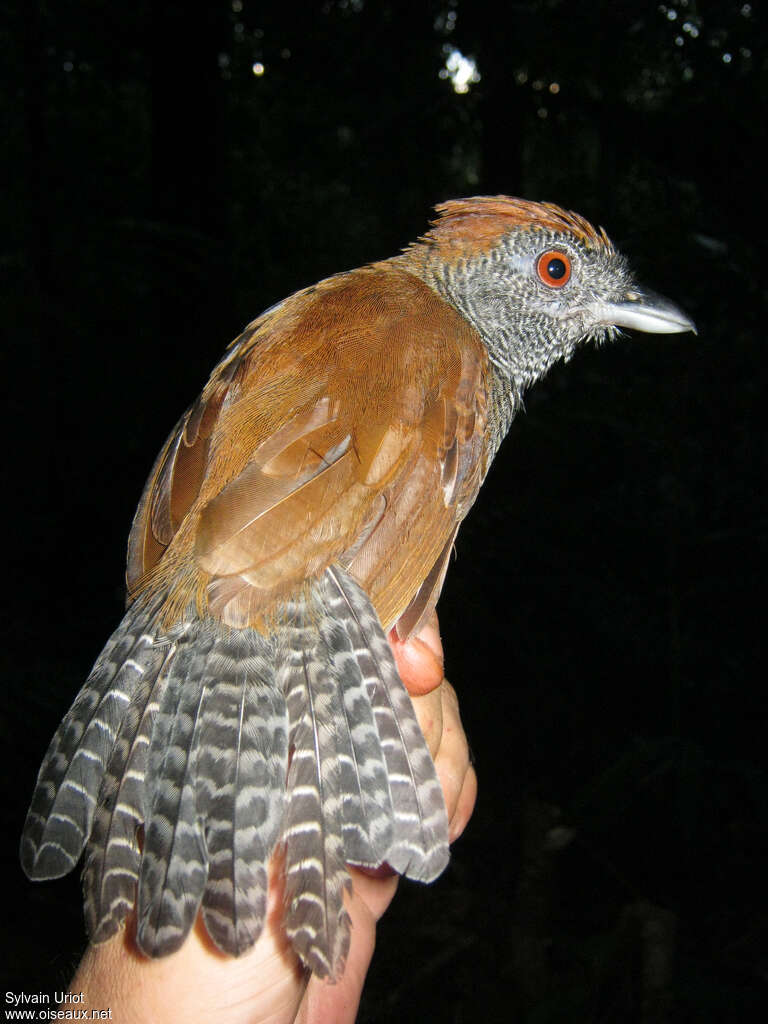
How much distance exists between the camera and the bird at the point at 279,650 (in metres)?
1.66

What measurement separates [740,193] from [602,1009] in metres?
5.23

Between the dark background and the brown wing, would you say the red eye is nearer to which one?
the brown wing

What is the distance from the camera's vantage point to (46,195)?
25.1 feet

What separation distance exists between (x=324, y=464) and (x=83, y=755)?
3.15 feet

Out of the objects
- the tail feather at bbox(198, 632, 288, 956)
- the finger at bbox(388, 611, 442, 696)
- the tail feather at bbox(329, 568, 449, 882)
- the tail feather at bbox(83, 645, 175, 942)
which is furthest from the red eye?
the tail feather at bbox(83, 645, 175, 942)

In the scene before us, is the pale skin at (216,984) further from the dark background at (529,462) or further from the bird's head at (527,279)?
the bird's head at (527,279)

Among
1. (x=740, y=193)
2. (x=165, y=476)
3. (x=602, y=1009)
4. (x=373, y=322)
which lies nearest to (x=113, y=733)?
(x=165, y=476)

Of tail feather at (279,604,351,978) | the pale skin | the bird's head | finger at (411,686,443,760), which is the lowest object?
the pale skin

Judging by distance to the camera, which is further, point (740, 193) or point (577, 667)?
point (577, 667)

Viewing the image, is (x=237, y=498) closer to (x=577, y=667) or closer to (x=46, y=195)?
(x=577, y=667)

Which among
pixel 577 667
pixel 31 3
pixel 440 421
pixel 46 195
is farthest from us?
pixel 46 195

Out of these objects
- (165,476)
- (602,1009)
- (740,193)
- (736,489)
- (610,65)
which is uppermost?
(610,65)

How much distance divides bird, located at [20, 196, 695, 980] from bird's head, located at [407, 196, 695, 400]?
19.4 inches

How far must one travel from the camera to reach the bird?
166cm
